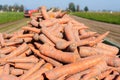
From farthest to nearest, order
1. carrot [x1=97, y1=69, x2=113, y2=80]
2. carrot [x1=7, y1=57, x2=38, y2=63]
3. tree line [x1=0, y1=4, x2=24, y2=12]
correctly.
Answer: tree line [x1=0, y1=4, x2=24, y2=12] → carrot [x1=7, y1=57, x2=38, y2=63] → carrot [x1=97, y1=69, x2=113, y2=80]

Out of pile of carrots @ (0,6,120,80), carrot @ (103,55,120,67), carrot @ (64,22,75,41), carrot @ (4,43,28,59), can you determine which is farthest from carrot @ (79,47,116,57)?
carrot @ (4,43,28,59)

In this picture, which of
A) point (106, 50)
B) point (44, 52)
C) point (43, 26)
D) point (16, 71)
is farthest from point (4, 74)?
point (106, 50)

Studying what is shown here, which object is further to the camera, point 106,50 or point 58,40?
point 106,50

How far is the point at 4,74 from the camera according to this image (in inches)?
210

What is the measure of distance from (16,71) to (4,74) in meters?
0.37

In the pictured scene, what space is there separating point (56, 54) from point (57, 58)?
2.9 inches

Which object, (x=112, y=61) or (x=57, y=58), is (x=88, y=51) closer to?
(x=112, y=61)

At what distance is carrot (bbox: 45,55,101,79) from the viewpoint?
4.92 meters

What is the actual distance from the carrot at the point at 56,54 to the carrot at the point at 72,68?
4.8 inches

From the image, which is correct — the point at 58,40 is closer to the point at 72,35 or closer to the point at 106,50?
the point at 72,35

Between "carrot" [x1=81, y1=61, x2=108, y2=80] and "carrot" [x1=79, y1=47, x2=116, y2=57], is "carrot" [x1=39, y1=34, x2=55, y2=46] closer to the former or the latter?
"carrot" [x1=79, y1=47, x2=116, y2=57]

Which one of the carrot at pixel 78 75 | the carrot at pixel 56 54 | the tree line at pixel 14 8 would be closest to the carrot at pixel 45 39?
the carrot at pixel 56 54

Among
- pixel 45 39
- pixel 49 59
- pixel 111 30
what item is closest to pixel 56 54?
pixel 49 59

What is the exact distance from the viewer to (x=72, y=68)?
5027 millimetres
